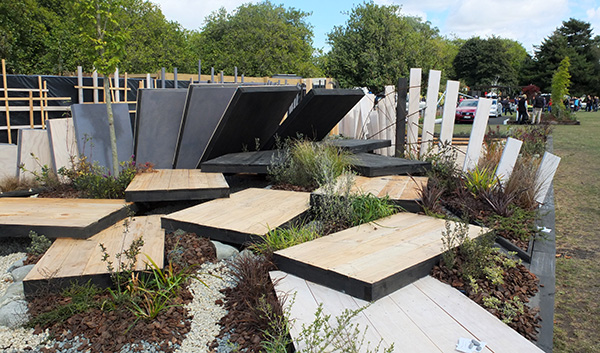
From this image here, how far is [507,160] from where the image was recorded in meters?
5.37

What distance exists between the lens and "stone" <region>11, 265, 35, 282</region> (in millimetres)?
3895

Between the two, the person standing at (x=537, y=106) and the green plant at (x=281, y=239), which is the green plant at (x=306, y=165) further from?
the person standing at (x=537, y=106)

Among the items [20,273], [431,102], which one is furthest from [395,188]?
[20,273]

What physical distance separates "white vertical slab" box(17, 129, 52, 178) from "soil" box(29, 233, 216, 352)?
12.6 feet

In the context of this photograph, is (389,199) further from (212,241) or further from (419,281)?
(212,241)

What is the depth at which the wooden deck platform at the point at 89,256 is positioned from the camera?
346 centimetres

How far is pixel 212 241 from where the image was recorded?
173 inches

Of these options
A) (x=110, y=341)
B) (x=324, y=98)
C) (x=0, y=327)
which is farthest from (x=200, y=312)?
(x=324, y=98)

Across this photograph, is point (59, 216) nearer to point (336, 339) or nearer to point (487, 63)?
point (336, 339)

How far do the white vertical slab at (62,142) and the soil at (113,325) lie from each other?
11.7ft

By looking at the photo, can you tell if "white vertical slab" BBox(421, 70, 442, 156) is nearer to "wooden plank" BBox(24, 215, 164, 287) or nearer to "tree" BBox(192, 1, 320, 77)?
"wooden plank" BBox(24, 215, 164, 287)

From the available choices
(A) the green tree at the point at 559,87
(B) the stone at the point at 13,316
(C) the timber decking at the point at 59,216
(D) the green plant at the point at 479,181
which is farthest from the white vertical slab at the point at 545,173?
(A) the green tree at the point at 559,87

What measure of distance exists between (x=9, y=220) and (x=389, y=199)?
147 inches

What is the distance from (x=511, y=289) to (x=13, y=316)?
142 inches
